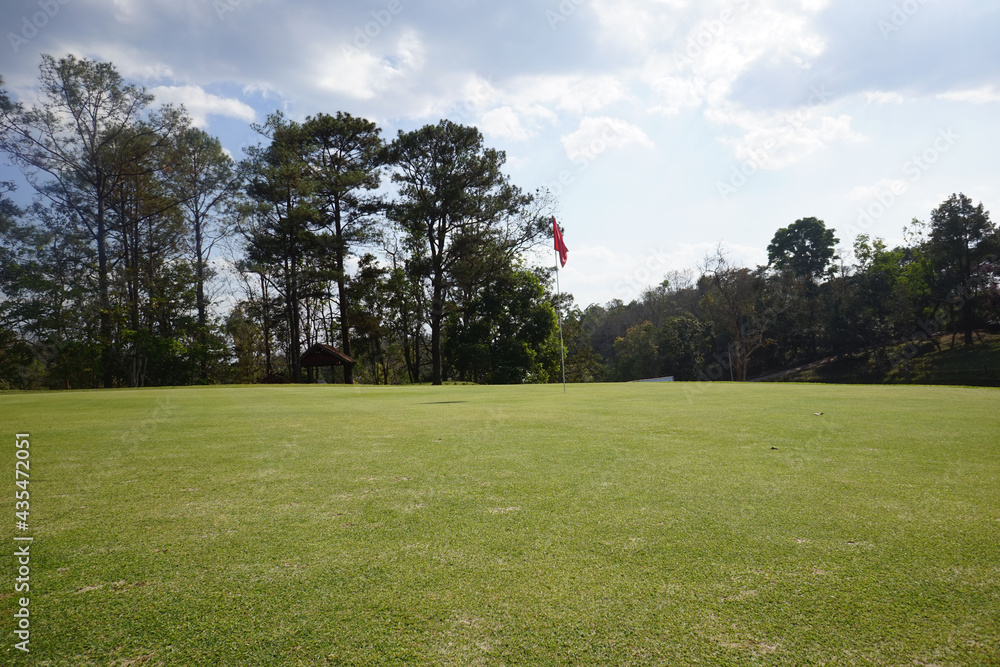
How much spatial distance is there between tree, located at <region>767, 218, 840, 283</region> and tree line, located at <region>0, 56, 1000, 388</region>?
365 inches

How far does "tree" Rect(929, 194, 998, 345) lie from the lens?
4275 centimetres

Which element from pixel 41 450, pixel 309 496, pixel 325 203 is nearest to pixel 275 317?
pixel 325 203

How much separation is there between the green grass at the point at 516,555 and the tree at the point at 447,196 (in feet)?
94.0

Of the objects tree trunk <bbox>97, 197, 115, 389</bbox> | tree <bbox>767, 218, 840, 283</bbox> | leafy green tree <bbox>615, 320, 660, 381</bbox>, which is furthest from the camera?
tree <bbox>767, 218, 840, 283</bbox>

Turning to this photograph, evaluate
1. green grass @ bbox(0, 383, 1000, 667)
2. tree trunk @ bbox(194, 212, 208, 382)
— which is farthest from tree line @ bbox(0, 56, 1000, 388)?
green grass @ bbox(0, 383, 1000, 667)

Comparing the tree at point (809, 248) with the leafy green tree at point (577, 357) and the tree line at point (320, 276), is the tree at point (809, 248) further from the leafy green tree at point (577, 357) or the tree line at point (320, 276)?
the leafy green tree at point (577, 357)

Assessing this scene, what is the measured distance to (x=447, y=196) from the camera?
3253 centimetres

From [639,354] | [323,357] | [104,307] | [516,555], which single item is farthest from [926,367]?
[104,307]

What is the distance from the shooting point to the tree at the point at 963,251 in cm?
4275

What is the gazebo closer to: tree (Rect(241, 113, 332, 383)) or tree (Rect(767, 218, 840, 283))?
tree (Rect(241, 113, 332, 383))

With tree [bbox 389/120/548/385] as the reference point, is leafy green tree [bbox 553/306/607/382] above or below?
below

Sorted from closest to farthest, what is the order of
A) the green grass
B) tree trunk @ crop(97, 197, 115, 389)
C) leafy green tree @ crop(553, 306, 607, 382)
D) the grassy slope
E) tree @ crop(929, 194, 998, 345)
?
the green grass
tree trunk @ crop(97, 197, 115, 389)
the grassy slope
tree @ crop(929, 194, 998, 345)
leafy green tree @ crop(553, 306, 607, 382)

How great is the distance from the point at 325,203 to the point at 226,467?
103 feet

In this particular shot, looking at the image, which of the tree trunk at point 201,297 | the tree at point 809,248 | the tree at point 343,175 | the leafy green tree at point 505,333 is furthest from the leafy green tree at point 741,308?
the tree trunk at point 201,297
